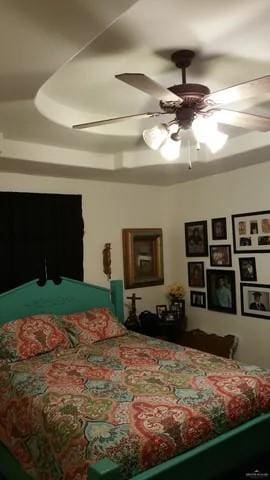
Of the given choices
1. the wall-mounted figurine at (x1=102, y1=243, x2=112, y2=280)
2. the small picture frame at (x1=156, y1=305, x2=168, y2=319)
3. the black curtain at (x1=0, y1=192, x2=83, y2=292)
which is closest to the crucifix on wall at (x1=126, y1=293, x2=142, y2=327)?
the small picture frame at (x1=156, y1=305, x2=168, y2=319)

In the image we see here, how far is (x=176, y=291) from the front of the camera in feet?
14.0

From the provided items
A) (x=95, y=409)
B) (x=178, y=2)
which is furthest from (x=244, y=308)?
(x=178, y=2)

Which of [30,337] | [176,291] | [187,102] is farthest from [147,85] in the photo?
[176,291]

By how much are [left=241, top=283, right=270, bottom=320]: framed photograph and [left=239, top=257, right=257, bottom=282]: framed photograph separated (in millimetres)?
59

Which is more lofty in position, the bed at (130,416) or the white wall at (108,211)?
the white wall at (108,211)

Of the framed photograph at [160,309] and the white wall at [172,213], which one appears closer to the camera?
the white wall at [172,213]

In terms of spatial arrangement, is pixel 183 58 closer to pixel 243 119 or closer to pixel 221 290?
pixel 243 119

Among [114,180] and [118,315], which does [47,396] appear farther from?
[114,180]

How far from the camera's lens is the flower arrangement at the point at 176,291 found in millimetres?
4273

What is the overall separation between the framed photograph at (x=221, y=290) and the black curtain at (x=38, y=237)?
1397 mm

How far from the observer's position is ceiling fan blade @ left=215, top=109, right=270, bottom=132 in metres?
1.91

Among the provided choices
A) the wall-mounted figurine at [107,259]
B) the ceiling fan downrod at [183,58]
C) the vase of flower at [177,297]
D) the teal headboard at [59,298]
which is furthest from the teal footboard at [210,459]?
the vase of flower at [177,297]

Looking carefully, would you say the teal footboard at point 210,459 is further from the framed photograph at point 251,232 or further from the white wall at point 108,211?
the white wall at point 108,211

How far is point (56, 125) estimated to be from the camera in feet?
8.65
